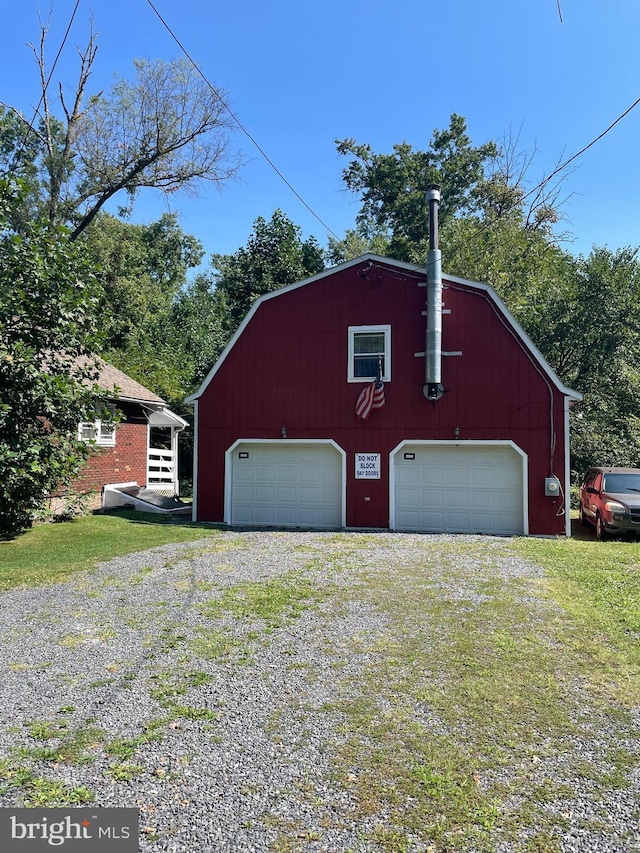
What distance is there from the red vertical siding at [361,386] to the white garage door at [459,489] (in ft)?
1.20

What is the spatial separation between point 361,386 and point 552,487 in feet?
15.9

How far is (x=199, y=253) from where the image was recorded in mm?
38812

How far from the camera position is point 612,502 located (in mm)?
11516

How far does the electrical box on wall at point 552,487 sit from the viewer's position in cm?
1172

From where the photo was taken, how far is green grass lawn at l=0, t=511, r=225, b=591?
7970mm

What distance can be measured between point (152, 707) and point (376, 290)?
11.1 meters

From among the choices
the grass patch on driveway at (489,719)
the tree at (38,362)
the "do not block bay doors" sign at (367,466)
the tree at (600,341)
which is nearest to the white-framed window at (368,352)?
the "do not block bay doors" sign at (367,466)

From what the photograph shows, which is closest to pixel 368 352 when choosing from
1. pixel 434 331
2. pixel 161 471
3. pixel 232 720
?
pixel 434 331

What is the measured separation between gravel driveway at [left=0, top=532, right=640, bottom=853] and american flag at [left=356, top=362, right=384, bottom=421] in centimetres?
628

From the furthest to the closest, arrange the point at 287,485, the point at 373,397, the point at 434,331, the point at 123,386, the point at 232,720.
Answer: the point at 123,386
the point at 287,485
the point at 373,397
the point at 434,331
the point at 232,720

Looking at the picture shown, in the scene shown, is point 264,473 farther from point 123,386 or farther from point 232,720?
point 232,720

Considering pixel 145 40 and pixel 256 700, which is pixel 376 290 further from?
pixel 256 700

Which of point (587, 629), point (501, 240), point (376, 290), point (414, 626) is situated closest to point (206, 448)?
point (376, 290)

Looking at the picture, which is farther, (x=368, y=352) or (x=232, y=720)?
(x=368, y=352)
